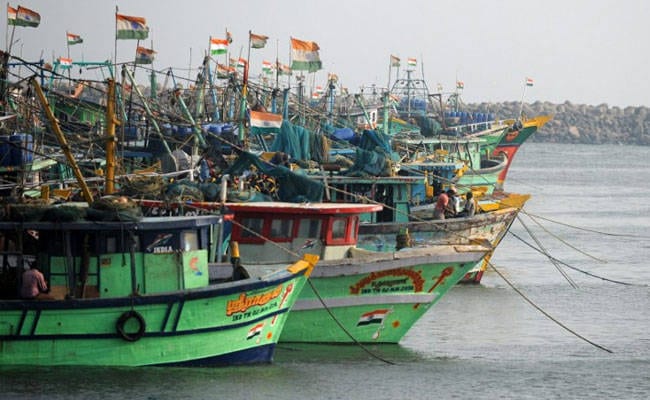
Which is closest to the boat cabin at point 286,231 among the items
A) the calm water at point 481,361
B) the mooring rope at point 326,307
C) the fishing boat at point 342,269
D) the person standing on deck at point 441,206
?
the fishing boat at point 342,269

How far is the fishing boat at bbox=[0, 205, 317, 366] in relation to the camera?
20.8 metres

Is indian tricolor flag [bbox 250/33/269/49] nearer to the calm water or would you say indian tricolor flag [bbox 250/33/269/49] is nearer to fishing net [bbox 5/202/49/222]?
the calm water

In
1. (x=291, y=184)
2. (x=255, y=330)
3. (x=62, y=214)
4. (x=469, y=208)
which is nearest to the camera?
(x=62, y=214)

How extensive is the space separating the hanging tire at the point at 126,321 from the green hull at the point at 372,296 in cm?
422

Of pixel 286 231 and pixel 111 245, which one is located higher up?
pixel 111 245

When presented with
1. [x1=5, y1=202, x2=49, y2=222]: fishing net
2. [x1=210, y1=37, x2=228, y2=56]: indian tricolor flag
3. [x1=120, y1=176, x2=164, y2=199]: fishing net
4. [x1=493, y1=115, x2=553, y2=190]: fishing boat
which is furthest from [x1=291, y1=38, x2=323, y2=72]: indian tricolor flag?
[x1=493, y1=115, x2=553, y2=190]: fishing boat

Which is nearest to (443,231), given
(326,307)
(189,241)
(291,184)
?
(291,184)

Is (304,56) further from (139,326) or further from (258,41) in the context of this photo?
(139,326)

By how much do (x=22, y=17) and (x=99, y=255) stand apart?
1836cm

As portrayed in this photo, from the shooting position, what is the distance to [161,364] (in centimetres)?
2147

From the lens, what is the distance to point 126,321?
2097 cm

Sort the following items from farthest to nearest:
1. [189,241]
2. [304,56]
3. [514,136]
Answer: [514,136] → [304,56] → [189,241]

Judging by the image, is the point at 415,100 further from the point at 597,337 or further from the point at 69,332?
the point at 69,332

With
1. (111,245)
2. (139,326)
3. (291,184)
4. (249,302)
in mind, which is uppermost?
(291,184)
